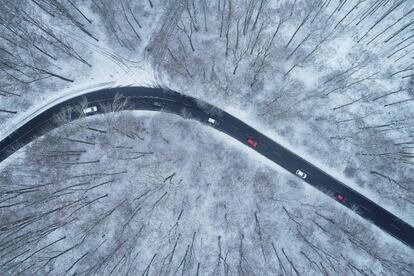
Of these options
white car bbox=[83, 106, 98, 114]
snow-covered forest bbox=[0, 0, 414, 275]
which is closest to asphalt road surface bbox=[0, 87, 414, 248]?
white car bbox=[83, 106, 98, 114]

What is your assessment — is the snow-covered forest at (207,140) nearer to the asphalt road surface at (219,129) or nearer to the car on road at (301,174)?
the asphalt road surface at (219,129)

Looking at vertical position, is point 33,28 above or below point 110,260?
above

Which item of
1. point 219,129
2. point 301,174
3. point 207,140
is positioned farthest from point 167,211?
point 301,174

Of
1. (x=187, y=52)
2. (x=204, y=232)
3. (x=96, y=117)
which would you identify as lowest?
(x=204, y=232)

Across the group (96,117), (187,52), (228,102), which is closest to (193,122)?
(228,102)

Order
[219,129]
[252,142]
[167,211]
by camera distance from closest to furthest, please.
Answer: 1. [167,211]
2. [252,142]
3. [219,129]

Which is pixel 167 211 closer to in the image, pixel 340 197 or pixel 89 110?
pixel 89 110

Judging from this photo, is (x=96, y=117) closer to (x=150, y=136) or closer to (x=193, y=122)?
(x=150, y=136)
